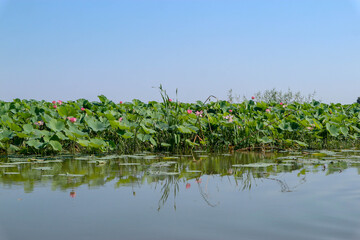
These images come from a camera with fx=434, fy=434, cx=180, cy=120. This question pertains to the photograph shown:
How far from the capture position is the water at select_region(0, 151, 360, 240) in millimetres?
1784

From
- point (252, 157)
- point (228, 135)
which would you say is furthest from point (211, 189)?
point (228, 135)

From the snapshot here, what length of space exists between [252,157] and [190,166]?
95 centimetres

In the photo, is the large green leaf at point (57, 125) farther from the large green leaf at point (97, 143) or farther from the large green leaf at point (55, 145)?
the large green leaf at point (97, 143)

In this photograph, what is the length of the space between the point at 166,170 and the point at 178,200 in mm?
1054

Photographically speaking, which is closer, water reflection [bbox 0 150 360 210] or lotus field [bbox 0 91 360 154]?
water reflection [bbox 0 150 360 210]

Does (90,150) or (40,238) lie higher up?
(90,150)

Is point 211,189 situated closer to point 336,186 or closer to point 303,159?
point 336,186

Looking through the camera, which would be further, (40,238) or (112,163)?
(112,163)

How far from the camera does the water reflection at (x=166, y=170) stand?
2.77 meters

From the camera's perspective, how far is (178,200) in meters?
2.32

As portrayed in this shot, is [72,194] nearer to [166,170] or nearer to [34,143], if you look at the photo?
[166,170]

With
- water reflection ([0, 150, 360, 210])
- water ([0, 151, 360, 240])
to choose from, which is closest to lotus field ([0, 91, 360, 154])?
water reflection ([0, 150, 360, 210])

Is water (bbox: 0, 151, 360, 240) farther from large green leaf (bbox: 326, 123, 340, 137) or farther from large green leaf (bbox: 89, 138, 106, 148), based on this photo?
large green leaf (bbox: 326, 123, 340, 137)

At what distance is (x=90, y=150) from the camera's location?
451 centimetres
